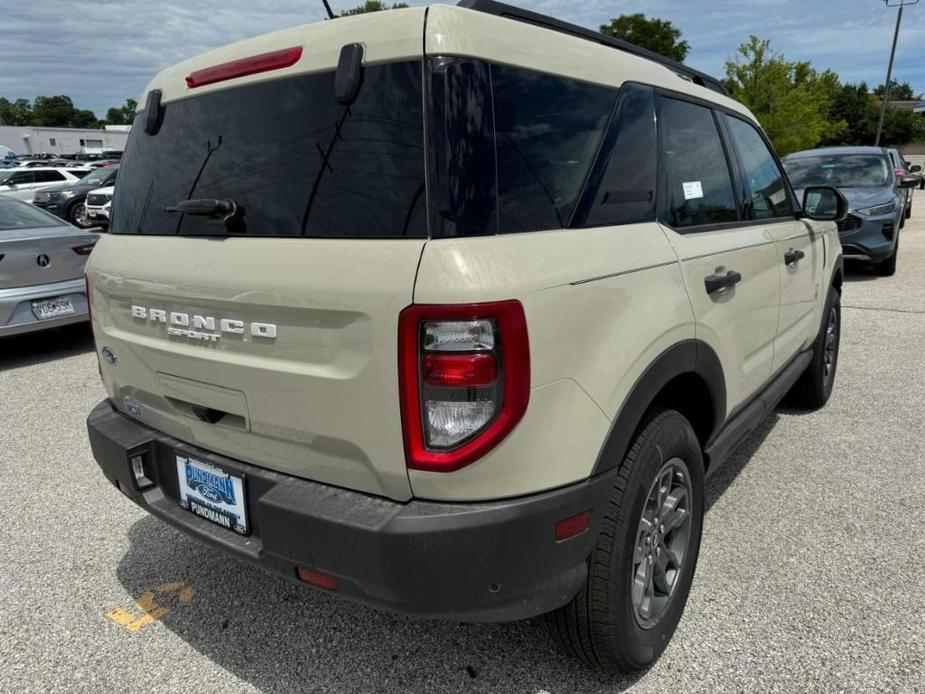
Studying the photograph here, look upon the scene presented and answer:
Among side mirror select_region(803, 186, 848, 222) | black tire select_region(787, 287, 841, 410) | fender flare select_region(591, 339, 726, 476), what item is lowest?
black tire select_region(787, 287, 841, 410)

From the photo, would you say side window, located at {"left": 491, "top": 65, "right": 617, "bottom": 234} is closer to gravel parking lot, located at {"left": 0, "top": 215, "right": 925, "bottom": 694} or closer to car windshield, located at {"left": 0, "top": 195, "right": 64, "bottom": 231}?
gravel parking lot, located at {"left": 0, "top": 215, "right": 925, "bottom": 694}

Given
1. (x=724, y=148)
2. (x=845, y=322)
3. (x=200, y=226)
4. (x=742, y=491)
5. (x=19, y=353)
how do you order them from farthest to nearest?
(x=845, y=322)
(x=19, y=353)
(x=742, y=491)
(x=724, y=148)
(x=200, y=226)

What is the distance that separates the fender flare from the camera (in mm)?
1842

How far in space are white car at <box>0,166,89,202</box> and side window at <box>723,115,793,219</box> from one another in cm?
1995

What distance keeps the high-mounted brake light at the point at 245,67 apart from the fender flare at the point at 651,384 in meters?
1.32

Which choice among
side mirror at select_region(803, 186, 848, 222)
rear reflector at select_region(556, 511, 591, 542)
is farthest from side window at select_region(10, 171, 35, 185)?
rear reflector at select_region(556, 511, 591, 542)

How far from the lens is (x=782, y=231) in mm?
3275

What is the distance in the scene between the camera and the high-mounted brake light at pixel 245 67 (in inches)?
75.3

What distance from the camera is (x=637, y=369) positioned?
1.92m

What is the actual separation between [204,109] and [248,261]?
0.65 meters

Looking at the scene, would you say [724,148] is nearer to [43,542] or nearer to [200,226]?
[200,226]

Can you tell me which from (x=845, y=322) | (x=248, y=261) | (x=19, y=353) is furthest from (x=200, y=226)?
(x=845, y=322)

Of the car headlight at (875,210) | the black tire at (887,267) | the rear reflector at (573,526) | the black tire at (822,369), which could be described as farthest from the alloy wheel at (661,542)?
the black tire at (887,267)

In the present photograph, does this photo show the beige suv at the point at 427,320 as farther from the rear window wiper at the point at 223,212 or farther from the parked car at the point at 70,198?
the parked car at the point at 70,198
